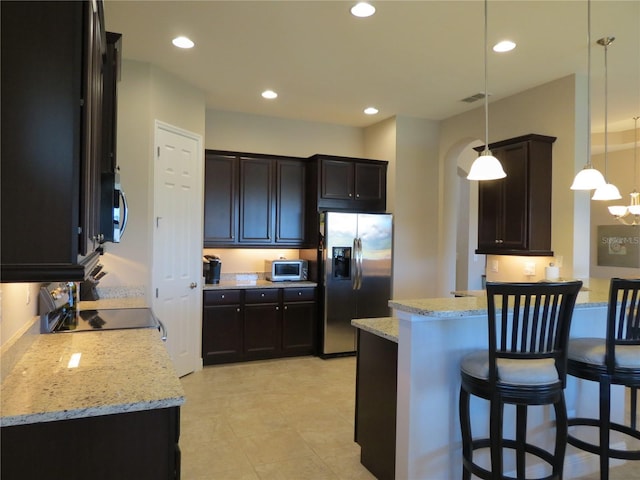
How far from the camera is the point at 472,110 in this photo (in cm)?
538

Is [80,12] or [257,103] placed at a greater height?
[257,103]

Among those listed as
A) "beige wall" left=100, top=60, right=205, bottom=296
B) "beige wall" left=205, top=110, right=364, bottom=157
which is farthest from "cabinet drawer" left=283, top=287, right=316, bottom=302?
"beige wall" left=205, top=110, right=364, bottom=157

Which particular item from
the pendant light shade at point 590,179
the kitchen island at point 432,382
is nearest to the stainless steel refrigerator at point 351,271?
the pendant light shade at point 590,179

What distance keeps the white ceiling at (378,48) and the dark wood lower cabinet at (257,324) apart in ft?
7.47

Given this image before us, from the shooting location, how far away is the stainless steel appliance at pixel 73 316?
2.47 meters

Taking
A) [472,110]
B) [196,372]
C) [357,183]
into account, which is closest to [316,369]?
[196,372]

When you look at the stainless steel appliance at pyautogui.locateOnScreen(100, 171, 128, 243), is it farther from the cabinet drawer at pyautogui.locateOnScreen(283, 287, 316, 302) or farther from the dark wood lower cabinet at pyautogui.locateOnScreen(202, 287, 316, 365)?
the cabinet drawer at pyautogui.locateOnScreen(283, 287, 316, 302)

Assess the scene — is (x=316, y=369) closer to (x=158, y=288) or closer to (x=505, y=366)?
(x=158, y=288)

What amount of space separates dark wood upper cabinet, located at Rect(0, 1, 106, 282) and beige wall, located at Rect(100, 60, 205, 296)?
113 inches

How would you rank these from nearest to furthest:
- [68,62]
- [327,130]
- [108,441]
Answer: [68,62] → [108,441] → [327,130]

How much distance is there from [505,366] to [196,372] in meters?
3.57

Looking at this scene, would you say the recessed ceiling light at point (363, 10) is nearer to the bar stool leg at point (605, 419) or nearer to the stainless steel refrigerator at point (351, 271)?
the stainless steel refrigerator at point (351, 271)

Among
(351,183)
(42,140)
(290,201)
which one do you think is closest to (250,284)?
(290,201)

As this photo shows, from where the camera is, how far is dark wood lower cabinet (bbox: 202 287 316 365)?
4.99m
